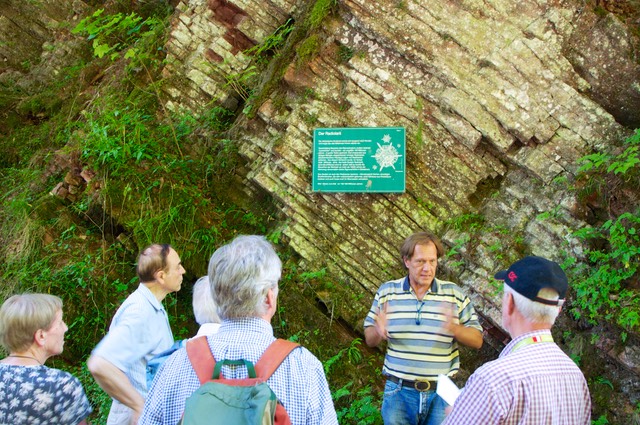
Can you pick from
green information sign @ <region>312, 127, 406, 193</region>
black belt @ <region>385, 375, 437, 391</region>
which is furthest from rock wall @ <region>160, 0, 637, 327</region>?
black belt @ <region>385, 375, 437, 391</region>

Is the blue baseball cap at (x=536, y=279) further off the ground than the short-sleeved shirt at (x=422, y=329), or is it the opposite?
the blue baseball cap at (x=536, y=279)

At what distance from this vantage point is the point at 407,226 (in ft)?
20.0

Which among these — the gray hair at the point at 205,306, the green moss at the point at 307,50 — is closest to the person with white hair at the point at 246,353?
the gray hair at the point at 205,306

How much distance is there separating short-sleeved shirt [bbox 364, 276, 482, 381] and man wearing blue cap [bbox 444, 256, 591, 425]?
1.49 m

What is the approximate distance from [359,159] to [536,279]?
375 cm

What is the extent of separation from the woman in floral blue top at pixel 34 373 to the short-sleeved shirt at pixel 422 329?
2.03 metres

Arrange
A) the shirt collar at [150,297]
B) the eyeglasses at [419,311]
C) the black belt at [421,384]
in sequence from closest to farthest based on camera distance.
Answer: the shirt collar at [150,297] → the black belt at [421,384] → the eyeglasses at [419,311]

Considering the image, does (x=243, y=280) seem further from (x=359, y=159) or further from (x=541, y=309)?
(x=359, y=159)

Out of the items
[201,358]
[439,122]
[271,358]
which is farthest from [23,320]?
[439,122]

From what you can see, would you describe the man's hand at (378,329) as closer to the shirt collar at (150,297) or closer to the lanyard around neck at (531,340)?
the shirt collar at (150,297)

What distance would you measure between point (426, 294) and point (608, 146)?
2.82 metres

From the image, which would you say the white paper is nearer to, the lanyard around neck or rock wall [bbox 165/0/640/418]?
the lanyard around neck

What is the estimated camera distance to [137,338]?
3.54 metres

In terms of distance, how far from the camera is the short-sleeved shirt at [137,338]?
346 centimetres
